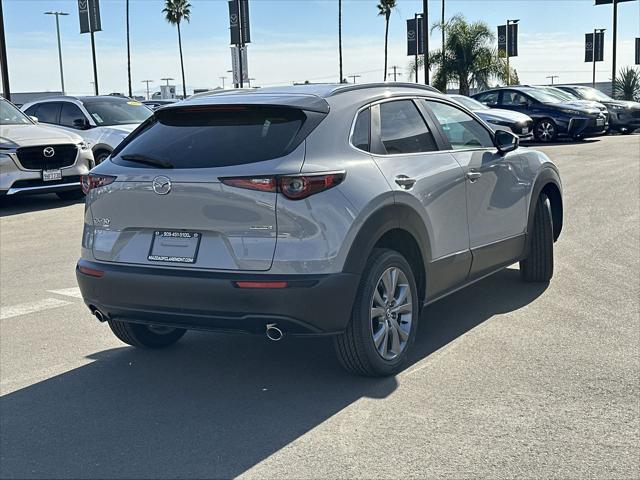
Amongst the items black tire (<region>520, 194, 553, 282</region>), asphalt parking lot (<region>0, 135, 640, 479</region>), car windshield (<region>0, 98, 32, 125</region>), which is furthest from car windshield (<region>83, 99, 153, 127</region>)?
black tire (<region>520, 194, 553, 282</region>)

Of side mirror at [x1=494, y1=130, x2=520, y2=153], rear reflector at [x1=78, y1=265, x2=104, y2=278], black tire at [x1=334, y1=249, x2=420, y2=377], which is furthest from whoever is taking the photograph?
side mirror at [x1=494, y1=130, x2=520, y2=153]

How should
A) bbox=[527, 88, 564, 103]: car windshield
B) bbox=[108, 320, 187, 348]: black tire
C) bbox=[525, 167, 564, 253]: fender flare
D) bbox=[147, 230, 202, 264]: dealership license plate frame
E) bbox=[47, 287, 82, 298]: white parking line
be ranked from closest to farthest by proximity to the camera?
bbox=[147, 230, 202, 264]: dealership license plate frame
bbox=[108, 320, 187, 348]: black tire
bbox=[525, 167, 564, 253]: fender flare
bbox=[47, 287, 82, 298]: white parking line
bbox=[527, 88, 564, 103]: car windshield

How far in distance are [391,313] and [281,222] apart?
1.02 metres

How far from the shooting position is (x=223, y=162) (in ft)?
14.7

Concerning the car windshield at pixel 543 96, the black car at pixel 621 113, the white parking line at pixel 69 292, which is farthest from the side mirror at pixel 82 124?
the black car at pixel 621 113

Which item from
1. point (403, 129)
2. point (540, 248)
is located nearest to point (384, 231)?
point (403, 129)

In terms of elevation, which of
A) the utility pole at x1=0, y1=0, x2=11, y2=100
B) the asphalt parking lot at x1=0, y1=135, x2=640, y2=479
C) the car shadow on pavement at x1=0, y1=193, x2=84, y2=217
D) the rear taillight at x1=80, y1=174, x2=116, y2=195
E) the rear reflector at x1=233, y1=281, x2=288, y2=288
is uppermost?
the utility pole at x1=0, y1=0, x2=11, y2=100

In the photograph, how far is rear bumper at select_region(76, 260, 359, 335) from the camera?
4.32m

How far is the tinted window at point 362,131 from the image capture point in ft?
15.9

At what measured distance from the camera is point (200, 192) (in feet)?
14.6

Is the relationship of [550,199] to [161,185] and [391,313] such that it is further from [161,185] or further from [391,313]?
[161,185]

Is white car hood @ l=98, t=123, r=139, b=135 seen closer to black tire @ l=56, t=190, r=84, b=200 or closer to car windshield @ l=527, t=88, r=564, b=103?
black tire @ l=56, t=190, r=84, b=200

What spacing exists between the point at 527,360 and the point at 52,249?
6549 mm

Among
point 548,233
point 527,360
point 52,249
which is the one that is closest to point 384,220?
point 527,360
